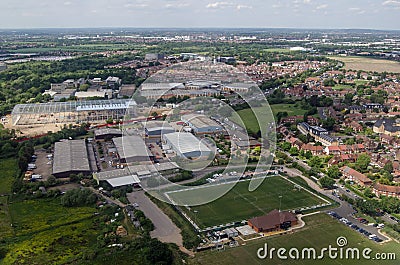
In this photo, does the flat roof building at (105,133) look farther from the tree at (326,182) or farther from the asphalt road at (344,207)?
the tree at (326,182)

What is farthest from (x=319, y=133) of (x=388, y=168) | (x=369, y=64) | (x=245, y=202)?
(x=369, y=64)

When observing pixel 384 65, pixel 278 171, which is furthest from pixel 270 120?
pixel 384 65

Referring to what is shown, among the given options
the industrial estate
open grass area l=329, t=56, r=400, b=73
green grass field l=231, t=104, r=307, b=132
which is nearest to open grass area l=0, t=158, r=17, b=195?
the industrial estate

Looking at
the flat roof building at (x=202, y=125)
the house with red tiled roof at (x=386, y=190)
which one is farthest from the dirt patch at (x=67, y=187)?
the house with red tiled roof at (x=386, y=190)

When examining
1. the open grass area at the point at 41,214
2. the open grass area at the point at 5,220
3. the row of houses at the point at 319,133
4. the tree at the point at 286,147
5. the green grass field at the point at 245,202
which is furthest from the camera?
the row of houses at the point at 319,133

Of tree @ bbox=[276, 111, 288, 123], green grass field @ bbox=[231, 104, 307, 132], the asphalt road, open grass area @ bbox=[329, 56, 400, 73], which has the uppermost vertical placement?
open grass area @ bbox=[329, 56, 400, 73]

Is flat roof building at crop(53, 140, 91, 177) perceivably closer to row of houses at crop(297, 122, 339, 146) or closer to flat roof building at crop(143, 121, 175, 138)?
flat roof building at crop(143, 121, 175, 138)
